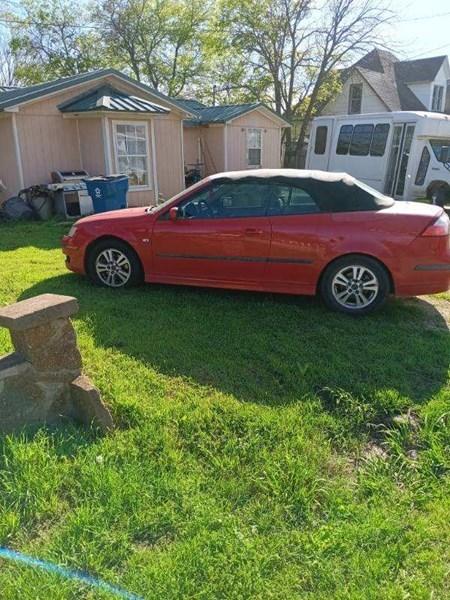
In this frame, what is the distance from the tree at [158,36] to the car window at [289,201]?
31.8 m

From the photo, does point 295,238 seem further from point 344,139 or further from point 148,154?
point 344,139

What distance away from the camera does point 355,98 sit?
3150cm

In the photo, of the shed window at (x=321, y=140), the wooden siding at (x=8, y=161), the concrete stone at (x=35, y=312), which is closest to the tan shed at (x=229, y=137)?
the shed window at (x=321, y=140)

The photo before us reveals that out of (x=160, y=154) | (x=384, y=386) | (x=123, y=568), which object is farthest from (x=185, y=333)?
(x=160, y=154)

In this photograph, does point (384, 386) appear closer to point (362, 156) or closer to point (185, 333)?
point (185, 333)

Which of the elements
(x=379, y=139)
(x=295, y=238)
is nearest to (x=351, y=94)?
(x=379, y=139)

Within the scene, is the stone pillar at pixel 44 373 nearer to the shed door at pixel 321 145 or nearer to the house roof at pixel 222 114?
the shed door at pixel 321 145

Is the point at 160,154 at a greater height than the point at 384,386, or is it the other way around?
the point at 160,154

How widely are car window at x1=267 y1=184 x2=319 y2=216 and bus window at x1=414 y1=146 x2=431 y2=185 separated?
10966 mm

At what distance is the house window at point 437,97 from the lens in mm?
32428

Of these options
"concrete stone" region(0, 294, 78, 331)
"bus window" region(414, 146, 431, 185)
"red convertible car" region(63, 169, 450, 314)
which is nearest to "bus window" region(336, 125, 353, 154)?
"bus window" region(414, 146, 431, 185)

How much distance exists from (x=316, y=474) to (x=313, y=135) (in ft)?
53.5

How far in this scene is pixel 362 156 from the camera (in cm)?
1579

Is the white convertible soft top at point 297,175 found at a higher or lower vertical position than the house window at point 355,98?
lower
